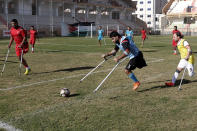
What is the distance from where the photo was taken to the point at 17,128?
4.76 m

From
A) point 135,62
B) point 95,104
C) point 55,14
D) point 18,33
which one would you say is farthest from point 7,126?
point 55,14

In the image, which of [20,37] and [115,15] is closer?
[20,37]

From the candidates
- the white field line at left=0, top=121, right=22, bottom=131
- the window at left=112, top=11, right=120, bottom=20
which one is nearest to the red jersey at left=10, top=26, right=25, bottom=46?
the white field line at left=0, top=121, right=22, bottom=131

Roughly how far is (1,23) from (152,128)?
41001mm

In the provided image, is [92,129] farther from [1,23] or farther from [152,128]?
[1,23]

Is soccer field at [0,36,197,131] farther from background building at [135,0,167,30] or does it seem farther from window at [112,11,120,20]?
background building at [135,0,167,30]

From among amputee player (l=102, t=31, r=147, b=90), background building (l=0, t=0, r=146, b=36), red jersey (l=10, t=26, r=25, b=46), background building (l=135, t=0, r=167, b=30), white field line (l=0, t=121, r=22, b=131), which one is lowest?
white field line (l=0, t=121, r=22, b=131)

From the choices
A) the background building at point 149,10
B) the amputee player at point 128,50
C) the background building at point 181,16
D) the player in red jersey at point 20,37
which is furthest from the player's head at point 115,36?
the background building at point 149,10

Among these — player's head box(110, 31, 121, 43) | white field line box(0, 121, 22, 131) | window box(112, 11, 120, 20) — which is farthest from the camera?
window box(112, 11, 120, 20)

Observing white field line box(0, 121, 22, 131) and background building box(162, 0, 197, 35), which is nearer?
white field line box(0, 121, 22, 131)

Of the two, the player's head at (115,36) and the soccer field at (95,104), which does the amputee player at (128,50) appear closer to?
the player's head at (115,36)

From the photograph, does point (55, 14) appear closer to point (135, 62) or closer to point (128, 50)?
point (135, 62)

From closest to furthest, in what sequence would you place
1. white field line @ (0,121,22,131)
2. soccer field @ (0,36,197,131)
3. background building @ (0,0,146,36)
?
white field line @ (0,121,22,131)
soccer field @ (0,36,197,131)
background building @ (0,0,146,36)

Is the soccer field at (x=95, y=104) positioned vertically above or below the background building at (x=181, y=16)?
below
